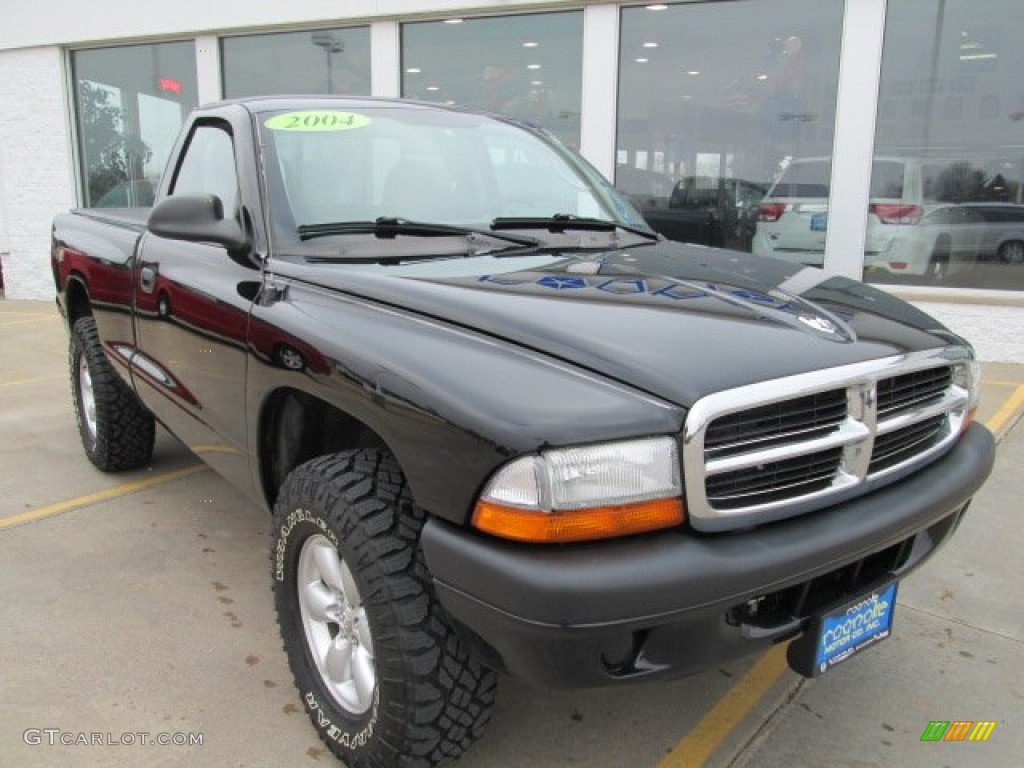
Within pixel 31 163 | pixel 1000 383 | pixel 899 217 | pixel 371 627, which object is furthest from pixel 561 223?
pixel 31 163

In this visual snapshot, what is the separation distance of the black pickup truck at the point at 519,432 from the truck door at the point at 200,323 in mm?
20

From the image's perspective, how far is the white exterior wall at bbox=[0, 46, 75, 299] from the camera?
1176cm

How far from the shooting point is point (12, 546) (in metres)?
3.68

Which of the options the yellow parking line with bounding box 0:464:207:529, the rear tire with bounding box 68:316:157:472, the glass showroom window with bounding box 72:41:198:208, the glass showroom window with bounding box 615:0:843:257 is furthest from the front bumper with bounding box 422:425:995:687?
the glass showroom window with bounding box 72:41:198:208

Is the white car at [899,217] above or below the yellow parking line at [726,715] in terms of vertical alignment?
above

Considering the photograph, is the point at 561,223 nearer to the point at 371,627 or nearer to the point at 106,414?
the point at 371,627

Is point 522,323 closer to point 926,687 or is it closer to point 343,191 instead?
point 343,191

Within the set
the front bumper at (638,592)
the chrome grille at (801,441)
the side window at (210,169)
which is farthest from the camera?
the side window at (210,169)

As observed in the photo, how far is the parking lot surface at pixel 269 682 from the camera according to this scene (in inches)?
94.5

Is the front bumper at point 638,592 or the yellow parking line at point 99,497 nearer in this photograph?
the front bumper at point 638,592

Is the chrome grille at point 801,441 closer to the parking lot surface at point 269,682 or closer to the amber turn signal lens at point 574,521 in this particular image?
the amber turn signal lens at point 574,521

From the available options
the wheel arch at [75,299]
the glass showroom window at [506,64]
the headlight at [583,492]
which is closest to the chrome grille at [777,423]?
the headlight at [583,492]

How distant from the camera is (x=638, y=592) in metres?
1.69

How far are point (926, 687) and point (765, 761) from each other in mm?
735
